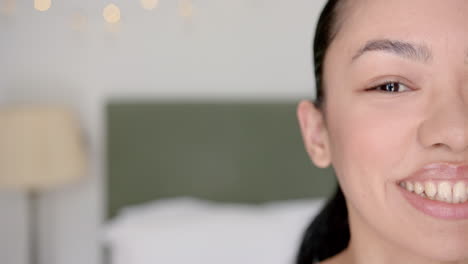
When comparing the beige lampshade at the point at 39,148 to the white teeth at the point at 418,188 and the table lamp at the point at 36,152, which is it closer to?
the table lamp at the point at 36,152

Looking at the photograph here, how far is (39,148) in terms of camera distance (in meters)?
1.89

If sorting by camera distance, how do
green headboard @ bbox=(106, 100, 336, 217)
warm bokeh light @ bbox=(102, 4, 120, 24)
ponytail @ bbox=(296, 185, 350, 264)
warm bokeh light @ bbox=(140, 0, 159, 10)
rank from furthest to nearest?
1. green headboard @ bbox=(106, 100, 336, 217)
2. warm bokeh light @ bbox=(140, 0, 159, 10)
3. warm bokeh light @ bbox=(102, 4, 120, 24)
4. ponytail @ bbox=(296, 185, 350, 264)

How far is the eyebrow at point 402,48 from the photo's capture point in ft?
2.05

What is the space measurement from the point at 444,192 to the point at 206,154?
149cm

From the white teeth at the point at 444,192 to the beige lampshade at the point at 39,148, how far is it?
5.08 feet

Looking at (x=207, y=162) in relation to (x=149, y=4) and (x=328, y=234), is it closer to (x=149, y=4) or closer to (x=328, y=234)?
(x=149, y=4)

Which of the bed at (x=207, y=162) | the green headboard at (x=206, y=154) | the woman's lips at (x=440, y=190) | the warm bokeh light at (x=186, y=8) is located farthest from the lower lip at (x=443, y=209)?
the warm bokeh light at (x=186, y=8)

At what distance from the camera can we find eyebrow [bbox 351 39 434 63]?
625mm

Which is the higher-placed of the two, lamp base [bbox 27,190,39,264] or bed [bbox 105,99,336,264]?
bed [bbox 105,99,336,264]

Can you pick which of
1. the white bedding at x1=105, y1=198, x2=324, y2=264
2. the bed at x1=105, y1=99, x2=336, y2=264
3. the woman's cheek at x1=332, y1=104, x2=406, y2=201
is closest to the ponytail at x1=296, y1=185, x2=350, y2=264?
the woman's cheek at x1=332, y1=104, x2=406, y2=201

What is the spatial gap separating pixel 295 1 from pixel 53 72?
3.25 ft

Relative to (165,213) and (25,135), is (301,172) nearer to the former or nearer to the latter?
(165,213)

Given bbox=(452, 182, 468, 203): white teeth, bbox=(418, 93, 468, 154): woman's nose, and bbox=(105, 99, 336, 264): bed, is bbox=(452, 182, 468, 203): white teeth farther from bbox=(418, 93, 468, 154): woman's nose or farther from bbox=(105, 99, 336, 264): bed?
bbox=(105, 99, 336, 264): bed

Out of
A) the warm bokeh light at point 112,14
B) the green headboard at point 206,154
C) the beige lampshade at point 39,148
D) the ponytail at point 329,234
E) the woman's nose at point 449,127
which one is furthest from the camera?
the green headboard at point 206,154
